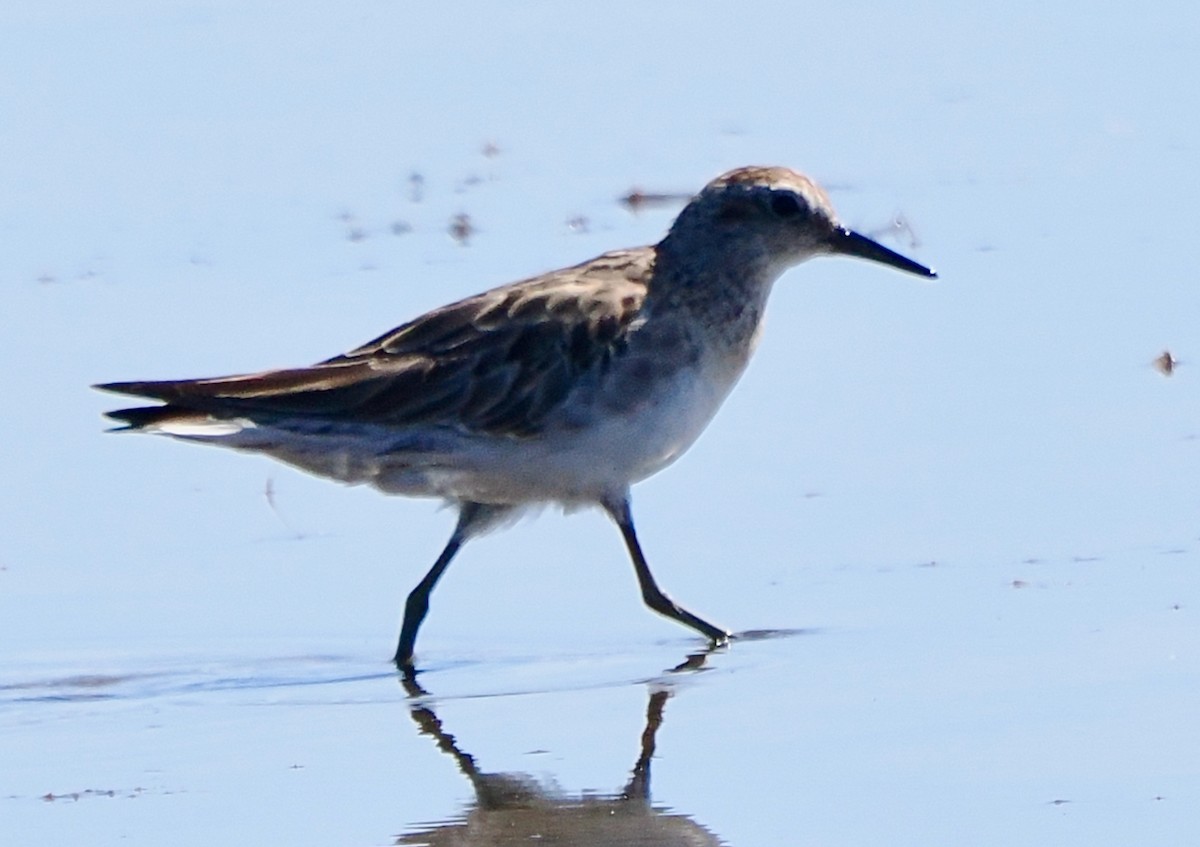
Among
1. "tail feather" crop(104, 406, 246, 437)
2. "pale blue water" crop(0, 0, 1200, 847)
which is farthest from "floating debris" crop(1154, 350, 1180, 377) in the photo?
"tail feather" crop(104, 406, 246, 437)

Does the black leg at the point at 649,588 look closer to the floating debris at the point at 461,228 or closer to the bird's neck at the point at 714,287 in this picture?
the bird's neck at the point at 714,287

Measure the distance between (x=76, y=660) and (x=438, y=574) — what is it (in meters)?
1.17

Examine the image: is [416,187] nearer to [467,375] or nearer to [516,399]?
[467,375]

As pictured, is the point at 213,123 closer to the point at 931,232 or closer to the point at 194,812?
the point at 931,232

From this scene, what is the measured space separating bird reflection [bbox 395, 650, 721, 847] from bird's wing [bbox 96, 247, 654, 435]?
1.77m

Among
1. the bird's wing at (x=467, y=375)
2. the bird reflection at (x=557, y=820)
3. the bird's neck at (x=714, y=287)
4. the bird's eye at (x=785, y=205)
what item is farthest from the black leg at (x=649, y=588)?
the bird reflection at (x=557, y=820)

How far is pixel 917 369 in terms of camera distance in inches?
437

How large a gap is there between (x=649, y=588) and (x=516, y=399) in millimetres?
728

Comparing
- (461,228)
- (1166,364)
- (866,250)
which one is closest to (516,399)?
(866,250)

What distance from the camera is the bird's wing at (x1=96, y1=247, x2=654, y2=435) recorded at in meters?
9.16

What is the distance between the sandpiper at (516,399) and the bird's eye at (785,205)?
24cm

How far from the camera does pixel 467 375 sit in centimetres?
930

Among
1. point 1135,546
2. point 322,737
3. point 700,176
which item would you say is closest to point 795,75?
point 700,176

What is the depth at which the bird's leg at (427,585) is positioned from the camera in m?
9.08
